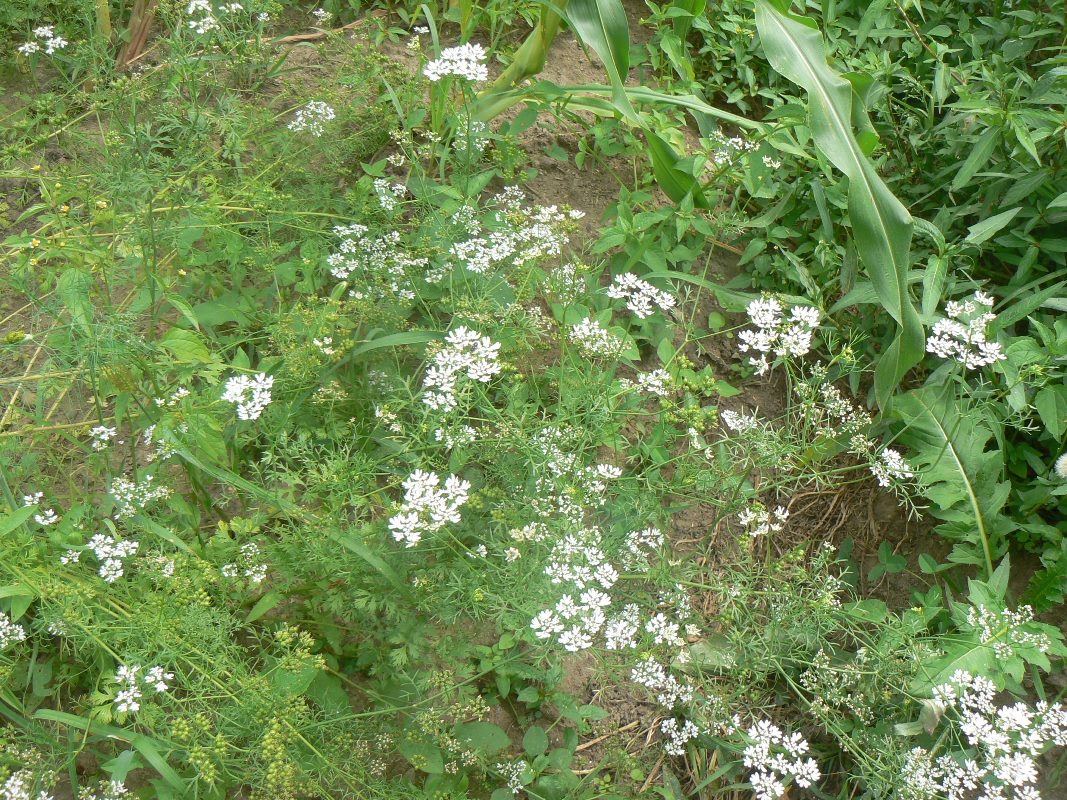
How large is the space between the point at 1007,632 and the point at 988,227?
59.1 inches

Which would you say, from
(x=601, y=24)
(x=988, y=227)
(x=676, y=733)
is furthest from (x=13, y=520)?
(x=988, y=227)

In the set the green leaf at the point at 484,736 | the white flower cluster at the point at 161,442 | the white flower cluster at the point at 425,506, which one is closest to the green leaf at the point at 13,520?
the white flower cluster at the point at 161,442

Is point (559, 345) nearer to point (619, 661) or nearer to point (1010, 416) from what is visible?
point (619, 661)

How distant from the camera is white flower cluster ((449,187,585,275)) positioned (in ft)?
8.61

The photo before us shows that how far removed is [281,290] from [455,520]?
148 centimetres

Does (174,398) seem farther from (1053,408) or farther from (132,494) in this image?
(1053,408)

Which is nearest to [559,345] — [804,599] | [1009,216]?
[804,599]

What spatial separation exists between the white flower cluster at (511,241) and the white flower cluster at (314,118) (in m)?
0.72

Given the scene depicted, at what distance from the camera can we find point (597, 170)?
3736 millimetres

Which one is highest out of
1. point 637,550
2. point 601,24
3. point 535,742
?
point 601,24

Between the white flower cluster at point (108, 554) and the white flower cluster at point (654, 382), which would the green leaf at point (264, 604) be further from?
the white flower cluster at point (654, 382)

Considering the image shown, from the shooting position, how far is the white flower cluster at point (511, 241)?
2.62 metres

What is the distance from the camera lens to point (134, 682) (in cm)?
202

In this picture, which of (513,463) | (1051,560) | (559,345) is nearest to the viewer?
(513,463)
